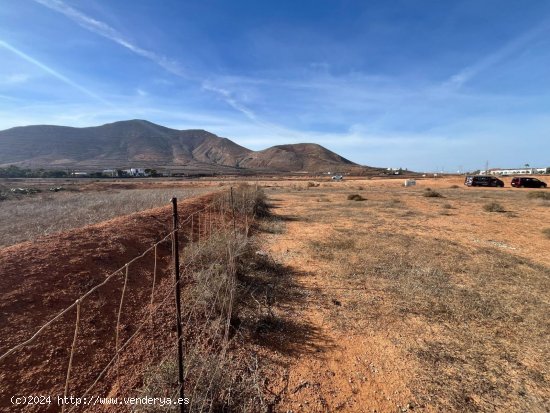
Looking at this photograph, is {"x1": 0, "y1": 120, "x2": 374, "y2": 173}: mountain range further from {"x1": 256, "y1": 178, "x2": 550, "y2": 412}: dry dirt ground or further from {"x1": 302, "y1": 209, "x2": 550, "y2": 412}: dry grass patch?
{"x1": 302, "y1": 209, "x2": 550, "y2": 412}: dry grass patch

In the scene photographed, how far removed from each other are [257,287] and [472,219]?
14389mm

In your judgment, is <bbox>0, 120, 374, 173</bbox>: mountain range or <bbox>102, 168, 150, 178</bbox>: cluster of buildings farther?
<bbox>0, 120, 374, 173</bbox>: mountain range

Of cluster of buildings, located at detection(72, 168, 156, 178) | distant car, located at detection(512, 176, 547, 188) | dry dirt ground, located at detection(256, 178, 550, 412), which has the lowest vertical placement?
cluster of buildings, located at detection(72, 168, 156, 178)

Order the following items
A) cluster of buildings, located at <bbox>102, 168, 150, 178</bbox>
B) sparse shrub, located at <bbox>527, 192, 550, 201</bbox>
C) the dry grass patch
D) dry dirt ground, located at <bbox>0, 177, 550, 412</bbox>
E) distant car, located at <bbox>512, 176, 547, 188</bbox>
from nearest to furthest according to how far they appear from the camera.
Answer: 1. dry dirt ground, located at <bbox>0, 177, 550, 412</bbox>
2. the dry grass patch
3. sparse shrub, located at <bbox>527, 192, 550, 201</bbox>
4. distant car, located at <bbox>512, 176, 547, 188</bbox>
5. cluster of buildings, located at <bbox>102, 168, 150, 178</bbox>

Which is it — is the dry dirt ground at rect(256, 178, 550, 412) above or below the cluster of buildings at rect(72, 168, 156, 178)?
above

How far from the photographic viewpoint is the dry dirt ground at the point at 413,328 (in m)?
3.62

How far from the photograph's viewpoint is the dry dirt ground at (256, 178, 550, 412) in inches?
143

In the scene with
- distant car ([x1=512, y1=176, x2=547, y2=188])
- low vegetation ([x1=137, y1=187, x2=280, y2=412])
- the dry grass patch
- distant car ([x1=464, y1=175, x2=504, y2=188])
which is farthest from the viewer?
distant car ([x1=464, y1=175, x2=504, y2=188])

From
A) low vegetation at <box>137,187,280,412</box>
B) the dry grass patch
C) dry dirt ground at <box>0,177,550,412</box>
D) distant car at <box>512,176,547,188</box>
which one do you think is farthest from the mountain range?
low vegetation at <box>137,187,280,412</box>

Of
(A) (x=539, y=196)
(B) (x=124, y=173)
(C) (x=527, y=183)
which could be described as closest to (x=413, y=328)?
(A) (x=539, y=196)

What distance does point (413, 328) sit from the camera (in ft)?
16.7

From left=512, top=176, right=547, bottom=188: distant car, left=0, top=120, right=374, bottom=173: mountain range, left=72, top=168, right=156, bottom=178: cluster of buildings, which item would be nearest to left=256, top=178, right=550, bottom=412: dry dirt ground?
left=512, top=176, right=547, bottom=188: distant car

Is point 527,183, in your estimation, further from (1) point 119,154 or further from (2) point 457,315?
(1) point 119,154

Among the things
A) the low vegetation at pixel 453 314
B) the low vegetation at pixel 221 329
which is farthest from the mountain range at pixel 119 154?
the low vegetation at pixel 221 329
